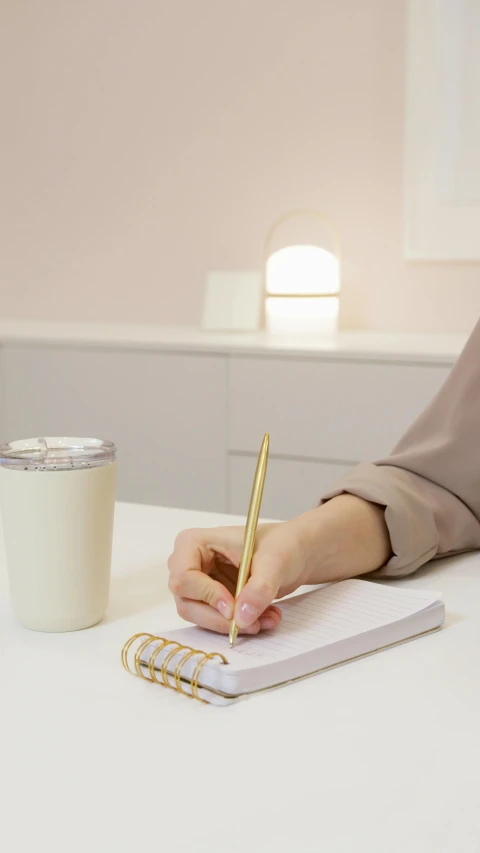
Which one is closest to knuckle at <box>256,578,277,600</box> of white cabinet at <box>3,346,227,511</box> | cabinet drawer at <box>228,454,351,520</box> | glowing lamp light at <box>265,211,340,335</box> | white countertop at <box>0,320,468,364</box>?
white countertop at <box>0,320,468,364</box>

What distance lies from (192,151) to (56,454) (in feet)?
7.97

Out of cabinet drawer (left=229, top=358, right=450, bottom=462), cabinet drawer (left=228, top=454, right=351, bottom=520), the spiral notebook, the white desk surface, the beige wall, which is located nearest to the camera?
the white desk surface

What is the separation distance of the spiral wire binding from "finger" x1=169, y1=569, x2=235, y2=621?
1.7 inches

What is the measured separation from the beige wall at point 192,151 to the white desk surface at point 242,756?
7.10 feet

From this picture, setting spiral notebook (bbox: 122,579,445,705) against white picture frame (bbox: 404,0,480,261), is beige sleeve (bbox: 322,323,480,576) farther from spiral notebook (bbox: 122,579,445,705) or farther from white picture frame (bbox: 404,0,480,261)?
white picture frame (bbox: 404,0,480,261)

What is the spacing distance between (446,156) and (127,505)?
1815mm

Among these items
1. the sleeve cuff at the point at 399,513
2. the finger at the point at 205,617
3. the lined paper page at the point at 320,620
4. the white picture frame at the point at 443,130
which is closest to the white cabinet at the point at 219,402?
the white picture frame at the point at 443,130

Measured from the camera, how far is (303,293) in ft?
8.91

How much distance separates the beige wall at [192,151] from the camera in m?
2.81

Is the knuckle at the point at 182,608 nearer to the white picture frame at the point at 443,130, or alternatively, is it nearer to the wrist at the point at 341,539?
the wrist at the point at 341,539

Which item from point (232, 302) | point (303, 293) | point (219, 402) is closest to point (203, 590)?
point (219, 402)

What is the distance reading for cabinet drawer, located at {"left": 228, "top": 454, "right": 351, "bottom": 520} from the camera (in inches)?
95.7

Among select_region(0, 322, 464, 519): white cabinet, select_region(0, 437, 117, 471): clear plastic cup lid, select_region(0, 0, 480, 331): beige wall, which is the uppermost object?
select_region(0, 0, 480, 331): beige wall

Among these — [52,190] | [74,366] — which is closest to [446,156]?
[74,366]
